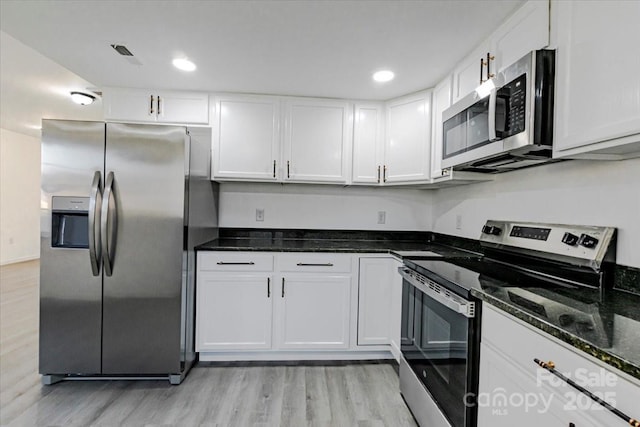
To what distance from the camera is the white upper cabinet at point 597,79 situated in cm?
99

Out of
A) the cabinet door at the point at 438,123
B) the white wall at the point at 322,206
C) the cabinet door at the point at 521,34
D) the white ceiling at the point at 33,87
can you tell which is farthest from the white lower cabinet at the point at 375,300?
the white ceiling at the point at 33,87

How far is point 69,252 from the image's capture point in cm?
210

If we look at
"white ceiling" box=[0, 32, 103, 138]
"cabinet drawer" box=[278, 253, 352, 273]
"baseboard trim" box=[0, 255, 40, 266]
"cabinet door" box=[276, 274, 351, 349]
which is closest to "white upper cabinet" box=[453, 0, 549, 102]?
"cabinet drawer" box=[278, 253, 352, 273]

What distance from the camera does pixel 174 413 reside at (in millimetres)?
1884

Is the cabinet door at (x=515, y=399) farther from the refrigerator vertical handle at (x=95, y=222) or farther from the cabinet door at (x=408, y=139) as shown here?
the refrigerator vertical handle at (x=95, y=222)

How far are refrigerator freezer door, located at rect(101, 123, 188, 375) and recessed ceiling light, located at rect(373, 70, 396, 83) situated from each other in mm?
1450

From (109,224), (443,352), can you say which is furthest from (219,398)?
→ (443,352)

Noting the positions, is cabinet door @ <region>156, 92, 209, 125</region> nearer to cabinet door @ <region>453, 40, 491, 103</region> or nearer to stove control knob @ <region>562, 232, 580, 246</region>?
cabinet door @ <region>453, 40, 491, 103</region>

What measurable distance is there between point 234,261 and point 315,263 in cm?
63

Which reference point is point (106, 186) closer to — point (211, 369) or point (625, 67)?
point (211, 369)

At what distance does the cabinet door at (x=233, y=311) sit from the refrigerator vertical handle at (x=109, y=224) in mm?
599

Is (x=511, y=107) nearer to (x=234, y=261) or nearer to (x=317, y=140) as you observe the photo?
(x=317, y=140)

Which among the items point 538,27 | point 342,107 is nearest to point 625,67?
point 538,27

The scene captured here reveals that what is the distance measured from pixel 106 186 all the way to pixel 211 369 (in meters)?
1.54
